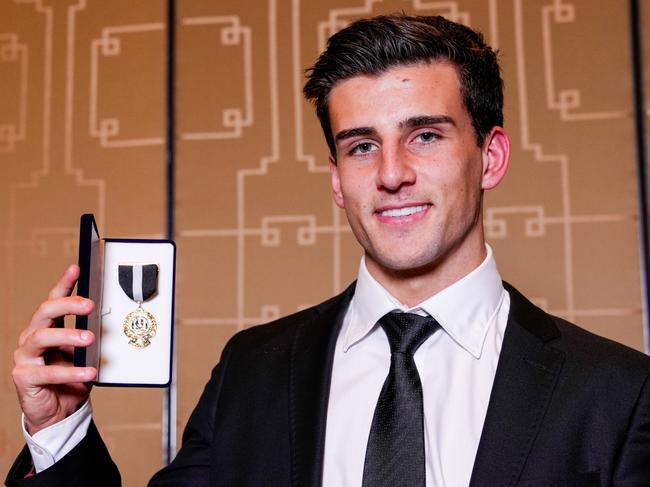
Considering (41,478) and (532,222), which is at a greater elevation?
(532,222)

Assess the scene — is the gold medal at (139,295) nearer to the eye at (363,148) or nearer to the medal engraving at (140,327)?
the medal engraving at (140,327)

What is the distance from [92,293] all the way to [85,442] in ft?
0.90

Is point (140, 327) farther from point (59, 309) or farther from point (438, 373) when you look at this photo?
point (438, 373)

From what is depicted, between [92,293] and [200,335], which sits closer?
[92,293]

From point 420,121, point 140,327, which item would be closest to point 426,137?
point 420,121

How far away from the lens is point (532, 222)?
8.82 feet

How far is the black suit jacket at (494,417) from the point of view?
Result: 1.33m

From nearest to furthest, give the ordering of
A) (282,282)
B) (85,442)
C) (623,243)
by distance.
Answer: (85,442)
(623,243)
(282,282)

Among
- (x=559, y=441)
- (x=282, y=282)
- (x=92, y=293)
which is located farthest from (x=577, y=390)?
(x=282, y=282)

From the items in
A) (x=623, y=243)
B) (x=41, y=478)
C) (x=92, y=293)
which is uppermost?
(x=623, y=243)

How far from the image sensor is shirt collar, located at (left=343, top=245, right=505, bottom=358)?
1.50 m

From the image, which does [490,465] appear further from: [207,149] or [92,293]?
[207,149]

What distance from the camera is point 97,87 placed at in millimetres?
3000

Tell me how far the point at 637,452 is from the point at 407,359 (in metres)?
0.40
